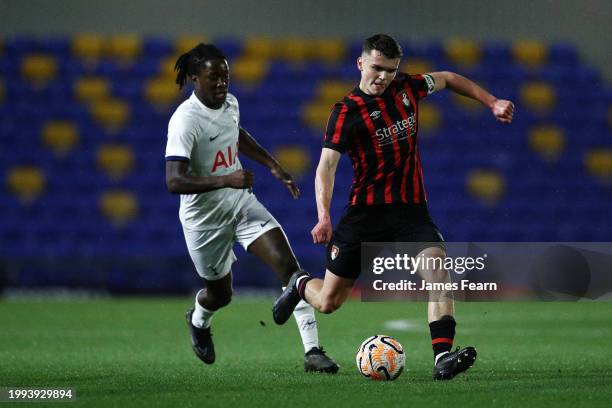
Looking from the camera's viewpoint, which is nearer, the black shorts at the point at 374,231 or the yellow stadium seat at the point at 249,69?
the black shorts at the point at 374,231

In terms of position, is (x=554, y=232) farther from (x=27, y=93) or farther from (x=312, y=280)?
(x=312, y=280)

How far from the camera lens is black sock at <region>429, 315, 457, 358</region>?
18.8 feet

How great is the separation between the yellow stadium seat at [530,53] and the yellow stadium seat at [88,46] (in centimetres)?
589

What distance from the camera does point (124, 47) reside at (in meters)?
15.1

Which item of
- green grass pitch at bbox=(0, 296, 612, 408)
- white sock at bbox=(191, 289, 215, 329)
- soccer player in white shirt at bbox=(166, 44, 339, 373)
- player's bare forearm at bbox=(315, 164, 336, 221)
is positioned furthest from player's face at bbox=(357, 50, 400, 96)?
white sock at bbox=(191, 289, 215, 329)

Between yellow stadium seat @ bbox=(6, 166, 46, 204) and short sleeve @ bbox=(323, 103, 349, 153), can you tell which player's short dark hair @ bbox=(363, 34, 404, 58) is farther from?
yellow stadium seat @ bbox=(6, 166, 46, 204)

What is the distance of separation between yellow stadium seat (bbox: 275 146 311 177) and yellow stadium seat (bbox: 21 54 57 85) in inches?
132

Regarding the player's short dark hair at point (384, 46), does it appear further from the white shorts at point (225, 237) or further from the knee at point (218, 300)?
the knee at point (218, 300)

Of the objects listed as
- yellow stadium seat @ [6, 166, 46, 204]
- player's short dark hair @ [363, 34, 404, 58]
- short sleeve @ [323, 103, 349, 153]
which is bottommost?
yellow stadium seat @ [6, 166, 46, 204]

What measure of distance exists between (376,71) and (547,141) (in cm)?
958

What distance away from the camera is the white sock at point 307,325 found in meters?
6.47

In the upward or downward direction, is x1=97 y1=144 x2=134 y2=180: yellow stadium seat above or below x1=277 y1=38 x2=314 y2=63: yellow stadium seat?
below

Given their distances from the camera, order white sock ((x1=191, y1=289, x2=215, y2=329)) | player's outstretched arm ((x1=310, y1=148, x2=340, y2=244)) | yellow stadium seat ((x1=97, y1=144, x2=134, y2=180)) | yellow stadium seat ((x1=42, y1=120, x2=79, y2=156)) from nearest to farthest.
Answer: player's outstretched arm ((x1=310, y1=148, x2=340, y2=244)), white sock ((x1=191, y1=289, x2=215, y2=329)), yellow stadium seat ((x1=97, y1=144, x2=134, y2=180)), yellow stadium seat ((x1=42, y1=120, x2=79, y2=156))

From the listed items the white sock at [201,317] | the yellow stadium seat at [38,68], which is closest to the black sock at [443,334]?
the white sock at [201,317]
